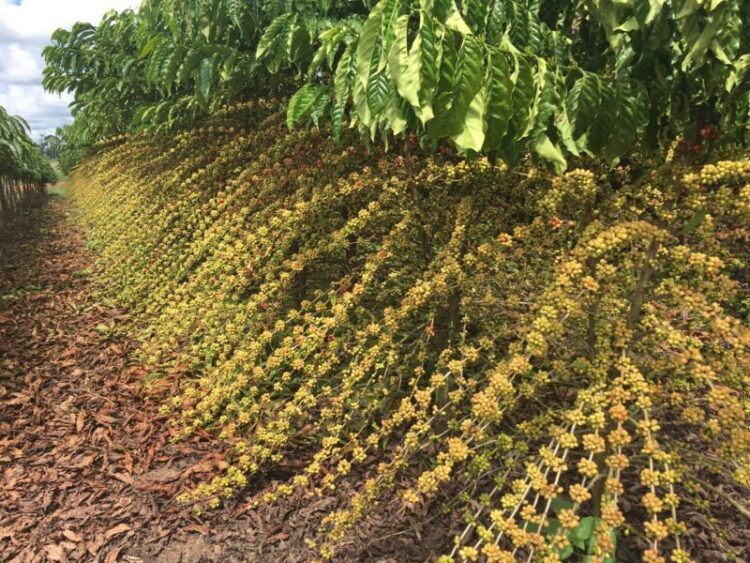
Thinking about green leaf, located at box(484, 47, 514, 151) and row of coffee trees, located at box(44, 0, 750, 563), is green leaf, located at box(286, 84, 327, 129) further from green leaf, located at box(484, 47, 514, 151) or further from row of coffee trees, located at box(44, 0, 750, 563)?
green leaf, located at box(484, 47, 514, 151)

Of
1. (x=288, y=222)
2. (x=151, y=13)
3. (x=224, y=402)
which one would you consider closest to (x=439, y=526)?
(x=224, y=402)

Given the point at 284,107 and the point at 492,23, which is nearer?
the point at 492,23

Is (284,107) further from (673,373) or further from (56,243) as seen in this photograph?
(56,243)

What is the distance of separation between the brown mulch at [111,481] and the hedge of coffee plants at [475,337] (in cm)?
14

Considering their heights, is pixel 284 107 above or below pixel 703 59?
above

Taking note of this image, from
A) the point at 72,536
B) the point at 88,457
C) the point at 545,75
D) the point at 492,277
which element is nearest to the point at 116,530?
the point at 72,536

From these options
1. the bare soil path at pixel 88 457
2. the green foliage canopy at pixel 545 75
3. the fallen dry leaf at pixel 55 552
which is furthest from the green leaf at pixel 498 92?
the fallen dry leaf at pixel 55 552

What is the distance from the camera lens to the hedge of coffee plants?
1513 mm

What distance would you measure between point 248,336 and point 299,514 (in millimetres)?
1220

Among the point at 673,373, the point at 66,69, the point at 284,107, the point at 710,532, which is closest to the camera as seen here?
the point at 673,373

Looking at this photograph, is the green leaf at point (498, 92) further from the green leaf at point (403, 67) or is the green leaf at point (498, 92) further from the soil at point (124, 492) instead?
the soil at point (124, 492)

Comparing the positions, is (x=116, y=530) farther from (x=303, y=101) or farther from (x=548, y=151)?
(x=548, y=151)

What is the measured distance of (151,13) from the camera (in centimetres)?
362

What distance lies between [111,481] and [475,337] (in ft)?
7.73
